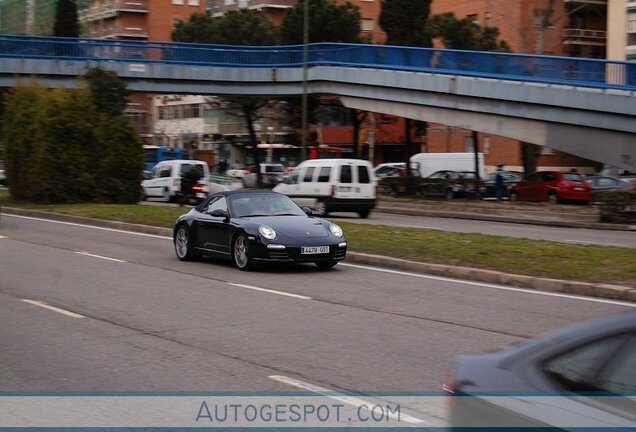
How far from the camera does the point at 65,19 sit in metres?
64.7

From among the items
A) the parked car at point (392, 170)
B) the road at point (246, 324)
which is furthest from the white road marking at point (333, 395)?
the parked car at point (392, 170)

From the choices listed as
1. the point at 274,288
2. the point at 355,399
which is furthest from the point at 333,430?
the point at 274,288

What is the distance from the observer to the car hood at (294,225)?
14867 mm

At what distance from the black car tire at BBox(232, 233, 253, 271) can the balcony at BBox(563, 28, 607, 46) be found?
5872 centimetres

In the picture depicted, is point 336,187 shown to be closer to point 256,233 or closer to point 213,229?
point 213,229

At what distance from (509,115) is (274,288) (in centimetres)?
2415

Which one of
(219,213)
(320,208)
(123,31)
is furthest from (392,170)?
(123,31)

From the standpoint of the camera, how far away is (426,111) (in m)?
38.8

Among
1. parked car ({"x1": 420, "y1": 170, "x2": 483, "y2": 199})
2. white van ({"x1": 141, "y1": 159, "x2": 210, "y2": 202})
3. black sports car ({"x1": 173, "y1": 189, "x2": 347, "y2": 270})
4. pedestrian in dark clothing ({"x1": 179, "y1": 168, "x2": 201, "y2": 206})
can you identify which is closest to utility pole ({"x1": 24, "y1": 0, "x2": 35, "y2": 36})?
white van ({"x1": 141, "y1": 159, "x2": 210, "y2": 202})

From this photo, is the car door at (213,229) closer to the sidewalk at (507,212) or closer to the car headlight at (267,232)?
the car headlight at (267,232)

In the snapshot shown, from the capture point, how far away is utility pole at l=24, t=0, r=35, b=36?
66844 mm

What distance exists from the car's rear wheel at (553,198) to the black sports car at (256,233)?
2442 cm

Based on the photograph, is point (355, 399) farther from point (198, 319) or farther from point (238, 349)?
point (198, 319)

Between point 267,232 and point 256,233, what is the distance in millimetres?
207
